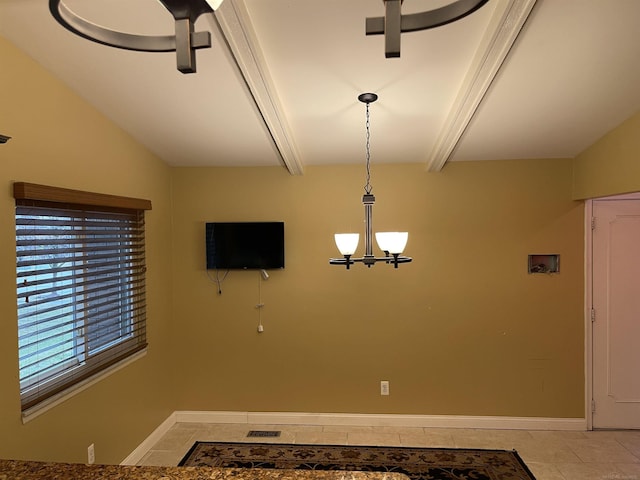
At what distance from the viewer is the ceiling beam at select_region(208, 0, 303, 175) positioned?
186cm

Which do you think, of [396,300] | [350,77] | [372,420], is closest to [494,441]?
[372,420]

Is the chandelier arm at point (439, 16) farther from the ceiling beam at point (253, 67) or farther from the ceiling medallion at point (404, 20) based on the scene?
the ceiling beam at point (253, 67)

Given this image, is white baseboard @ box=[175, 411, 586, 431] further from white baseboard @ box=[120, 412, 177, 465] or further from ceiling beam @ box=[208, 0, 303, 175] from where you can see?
ceiling beam @ box=[208, 0, 303, 175]

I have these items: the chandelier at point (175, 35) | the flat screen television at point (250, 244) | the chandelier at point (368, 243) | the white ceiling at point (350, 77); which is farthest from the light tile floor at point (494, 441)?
the chandelier at point (175, 35)

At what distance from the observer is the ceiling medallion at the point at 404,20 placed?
0.91 metres

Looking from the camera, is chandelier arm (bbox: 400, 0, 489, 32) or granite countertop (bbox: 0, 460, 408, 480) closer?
chandelier arm (bbox: 400, 0, 489, 32)

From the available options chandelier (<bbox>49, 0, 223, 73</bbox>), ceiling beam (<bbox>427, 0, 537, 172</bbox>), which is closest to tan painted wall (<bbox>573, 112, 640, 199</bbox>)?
ceiling beam (<bbox>427, 0, 537, 172</bbox>)

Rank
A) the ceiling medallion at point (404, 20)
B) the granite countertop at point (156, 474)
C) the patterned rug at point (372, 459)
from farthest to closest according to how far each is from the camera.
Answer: the patterned rug at point (372, 459) → the granite countertop at point (156, 474) → the ceiling medallion at point (404, 20)

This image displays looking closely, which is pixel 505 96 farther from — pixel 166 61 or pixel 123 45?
pixel 123 45

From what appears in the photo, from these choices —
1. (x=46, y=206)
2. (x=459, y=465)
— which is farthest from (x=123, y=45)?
(x=459, y=465)

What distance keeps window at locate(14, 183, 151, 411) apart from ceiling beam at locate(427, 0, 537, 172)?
7.68ft

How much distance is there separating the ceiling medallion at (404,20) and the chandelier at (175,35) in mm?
351

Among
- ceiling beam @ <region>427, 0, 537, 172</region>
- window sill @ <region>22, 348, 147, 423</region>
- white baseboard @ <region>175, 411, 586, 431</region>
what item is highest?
ceiling beam @ <region>427, 0, 537, 172</region>

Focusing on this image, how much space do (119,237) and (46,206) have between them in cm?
80
